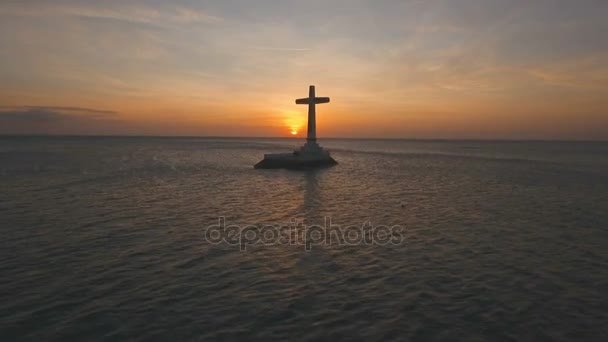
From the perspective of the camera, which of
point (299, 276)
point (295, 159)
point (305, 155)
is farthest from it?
point (305, 155)

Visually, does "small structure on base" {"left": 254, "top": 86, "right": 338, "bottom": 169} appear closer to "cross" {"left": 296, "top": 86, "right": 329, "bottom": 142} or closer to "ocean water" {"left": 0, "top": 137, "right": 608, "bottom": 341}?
"cross" {"left": 296, "top": 86, "right": 329, "bottom": 142}

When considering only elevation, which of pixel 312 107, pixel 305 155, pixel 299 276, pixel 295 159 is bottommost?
pixel 299 276

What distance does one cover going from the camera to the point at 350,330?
9.66 metres

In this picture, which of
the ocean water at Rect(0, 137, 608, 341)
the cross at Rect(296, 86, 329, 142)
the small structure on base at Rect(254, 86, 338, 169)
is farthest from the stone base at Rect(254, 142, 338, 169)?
the ocean water at Rect(0, 137, 608, 341)

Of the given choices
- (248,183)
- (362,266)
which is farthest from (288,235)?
(248,183)

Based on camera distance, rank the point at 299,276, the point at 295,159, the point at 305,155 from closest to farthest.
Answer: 1. the point at 299,276
2. the point at 295,159
3. the point at 305,155

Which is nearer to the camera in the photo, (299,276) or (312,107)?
(299,276)

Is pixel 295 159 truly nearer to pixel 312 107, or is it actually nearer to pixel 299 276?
pixel 312 107

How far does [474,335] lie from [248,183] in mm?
36684

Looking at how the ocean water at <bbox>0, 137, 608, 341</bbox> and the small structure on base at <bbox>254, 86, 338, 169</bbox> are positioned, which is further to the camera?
the small structure on base at <bbox>254, 86, 338, 169</bbox>

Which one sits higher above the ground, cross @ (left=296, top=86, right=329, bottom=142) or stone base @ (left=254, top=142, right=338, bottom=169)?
cross @ (left=296, top=86, right=329, bottom=142)

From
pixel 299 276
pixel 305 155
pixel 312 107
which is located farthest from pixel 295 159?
pixel 299 276

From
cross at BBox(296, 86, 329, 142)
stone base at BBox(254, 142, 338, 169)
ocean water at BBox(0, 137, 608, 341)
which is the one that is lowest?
ocean water at BBox(0, 137, 608, 341)

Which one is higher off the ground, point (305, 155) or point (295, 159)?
point (305, 155)
